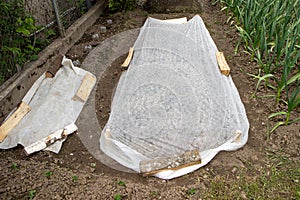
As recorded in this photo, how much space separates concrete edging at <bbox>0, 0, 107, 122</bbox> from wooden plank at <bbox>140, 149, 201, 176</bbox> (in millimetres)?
1187

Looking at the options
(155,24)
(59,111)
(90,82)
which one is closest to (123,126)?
(59,111)

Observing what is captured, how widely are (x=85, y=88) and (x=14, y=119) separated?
2.04 feet

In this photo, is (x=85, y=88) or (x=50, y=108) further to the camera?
(x=85, y=88)

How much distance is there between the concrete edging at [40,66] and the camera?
85.8 inches

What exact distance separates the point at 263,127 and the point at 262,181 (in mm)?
509

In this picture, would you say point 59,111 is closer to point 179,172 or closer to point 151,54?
point 151,54

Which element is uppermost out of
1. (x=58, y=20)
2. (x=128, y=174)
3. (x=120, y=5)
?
(x=58, y=20)

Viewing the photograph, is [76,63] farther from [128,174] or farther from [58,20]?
[128,174]

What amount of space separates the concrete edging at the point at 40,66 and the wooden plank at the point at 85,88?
13.4 inches

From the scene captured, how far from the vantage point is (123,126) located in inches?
74.9

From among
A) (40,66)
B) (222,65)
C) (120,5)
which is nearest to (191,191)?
(222,65)

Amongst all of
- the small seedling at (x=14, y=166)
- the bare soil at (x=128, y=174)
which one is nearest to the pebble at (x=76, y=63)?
the bare soil at (x=128, y=174)

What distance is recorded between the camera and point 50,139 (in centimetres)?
201

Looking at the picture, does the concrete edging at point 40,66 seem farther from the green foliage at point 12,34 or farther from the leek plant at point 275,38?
the leek plant at point 275,38
